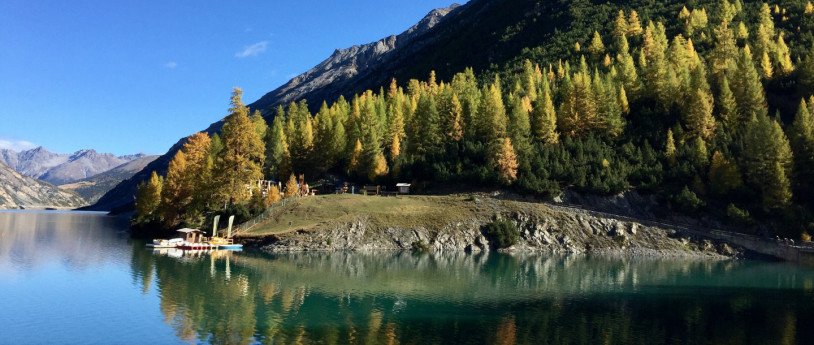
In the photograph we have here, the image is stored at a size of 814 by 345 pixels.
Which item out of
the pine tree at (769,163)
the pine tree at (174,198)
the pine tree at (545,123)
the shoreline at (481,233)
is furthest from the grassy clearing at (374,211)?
the pine tree at (769,163)

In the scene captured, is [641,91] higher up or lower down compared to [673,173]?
higher up

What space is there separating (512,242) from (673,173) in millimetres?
31843

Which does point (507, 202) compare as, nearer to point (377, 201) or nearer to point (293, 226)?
point (377, 201)

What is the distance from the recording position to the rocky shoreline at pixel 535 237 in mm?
66812

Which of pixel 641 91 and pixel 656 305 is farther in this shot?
pixel 641 91

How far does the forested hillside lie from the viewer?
7469 cm

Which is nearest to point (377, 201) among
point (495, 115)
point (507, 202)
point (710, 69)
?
point (507, 202)

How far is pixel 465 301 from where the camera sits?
3350 centimetres

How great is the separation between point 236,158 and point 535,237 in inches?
1933

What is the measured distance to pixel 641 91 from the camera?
102 metres

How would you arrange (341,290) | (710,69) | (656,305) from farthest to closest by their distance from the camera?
1. (710,69)
2. (341,290)
3. (656,305)

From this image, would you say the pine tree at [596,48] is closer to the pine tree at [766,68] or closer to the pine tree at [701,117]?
the pine tree at [766,68]

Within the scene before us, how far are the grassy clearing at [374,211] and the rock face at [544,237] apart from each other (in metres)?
1.23

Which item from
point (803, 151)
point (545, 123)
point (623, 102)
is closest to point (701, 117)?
point (623, 102)
